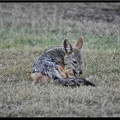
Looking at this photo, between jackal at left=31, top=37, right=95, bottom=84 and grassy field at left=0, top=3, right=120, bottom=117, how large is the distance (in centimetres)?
26

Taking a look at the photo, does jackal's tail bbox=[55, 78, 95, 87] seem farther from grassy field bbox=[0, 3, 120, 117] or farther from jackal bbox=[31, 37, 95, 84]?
grassy field bbox=[0, 3, 120, 117]

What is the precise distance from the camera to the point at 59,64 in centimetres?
882

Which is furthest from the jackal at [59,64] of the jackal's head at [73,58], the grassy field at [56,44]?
the grassy field at [56,44]

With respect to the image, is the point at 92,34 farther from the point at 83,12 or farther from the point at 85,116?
the point at 85,116

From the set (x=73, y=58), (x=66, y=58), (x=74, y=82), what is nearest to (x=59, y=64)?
(x=66, y=58)

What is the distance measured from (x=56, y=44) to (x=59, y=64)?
3272 mm

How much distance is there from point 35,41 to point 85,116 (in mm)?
6591

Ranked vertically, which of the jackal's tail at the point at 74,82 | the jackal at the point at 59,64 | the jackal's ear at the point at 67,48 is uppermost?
the jackal's ear at the point at 67,48

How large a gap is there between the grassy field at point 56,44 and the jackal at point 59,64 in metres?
0.26

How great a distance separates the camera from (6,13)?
16.8 meters

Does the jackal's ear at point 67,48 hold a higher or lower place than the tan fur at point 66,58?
higher

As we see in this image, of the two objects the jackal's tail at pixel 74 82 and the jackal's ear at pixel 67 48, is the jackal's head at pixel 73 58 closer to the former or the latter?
the jackal's ear at pixel 67 48

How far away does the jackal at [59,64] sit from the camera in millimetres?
8211

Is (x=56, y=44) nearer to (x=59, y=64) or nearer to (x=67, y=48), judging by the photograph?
(x=67, y=48)
